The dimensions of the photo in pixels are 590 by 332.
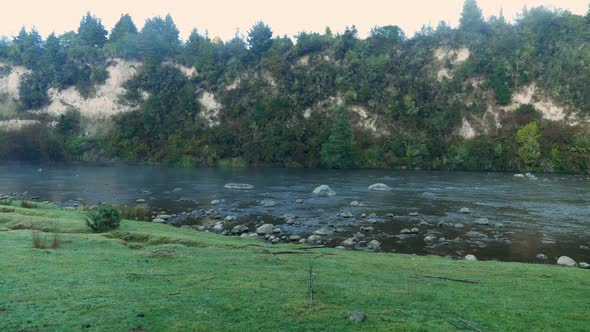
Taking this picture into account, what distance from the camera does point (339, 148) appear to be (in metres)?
71.9

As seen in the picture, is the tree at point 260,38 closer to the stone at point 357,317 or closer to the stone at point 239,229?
the stone at point 239,229

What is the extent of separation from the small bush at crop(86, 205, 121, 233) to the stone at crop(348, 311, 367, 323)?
44.9 feet

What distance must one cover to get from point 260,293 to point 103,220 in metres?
11.7

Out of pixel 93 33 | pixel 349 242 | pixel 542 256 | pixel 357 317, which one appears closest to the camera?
pixel 357 317

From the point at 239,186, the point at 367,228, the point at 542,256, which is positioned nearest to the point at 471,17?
the point at 239,186

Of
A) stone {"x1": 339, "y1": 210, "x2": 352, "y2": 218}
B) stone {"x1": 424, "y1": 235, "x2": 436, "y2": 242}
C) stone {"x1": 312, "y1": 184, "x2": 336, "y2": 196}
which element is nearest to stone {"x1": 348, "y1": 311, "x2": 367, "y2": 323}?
stone {"x1": 424, "y1": 235, "x2": 436, "y2": 242}

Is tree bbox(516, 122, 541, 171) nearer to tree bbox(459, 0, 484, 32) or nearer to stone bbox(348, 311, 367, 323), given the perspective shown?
tree bbox(459, 0, 484, 32)

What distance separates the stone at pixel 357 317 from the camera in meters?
6.43

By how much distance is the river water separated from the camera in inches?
754

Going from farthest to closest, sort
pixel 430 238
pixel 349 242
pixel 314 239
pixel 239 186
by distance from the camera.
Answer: pixel 239 186 → pixel 430 238 → pixel 314 239 → pixel 349 242

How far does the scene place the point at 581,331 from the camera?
21.6 feet

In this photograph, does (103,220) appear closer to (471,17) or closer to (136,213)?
(136,213)

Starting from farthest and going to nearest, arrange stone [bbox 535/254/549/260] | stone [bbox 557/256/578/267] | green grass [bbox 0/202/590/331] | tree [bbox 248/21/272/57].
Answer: tree [bbox 248/21/272/57], stone [bbox 535/254/549/260], stone [bbox 557/256/578/267], green grass [bbox 0/202/590/331]

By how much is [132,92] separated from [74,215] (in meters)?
90.4
